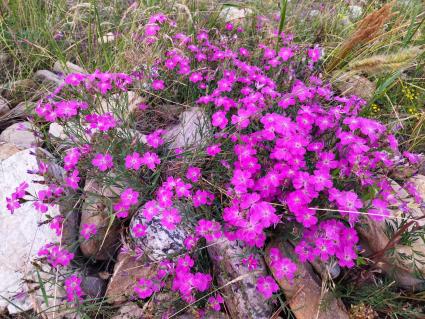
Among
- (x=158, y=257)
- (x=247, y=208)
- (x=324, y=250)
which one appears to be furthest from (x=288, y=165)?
(x=158, y=257)

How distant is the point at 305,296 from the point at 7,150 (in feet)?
8.63

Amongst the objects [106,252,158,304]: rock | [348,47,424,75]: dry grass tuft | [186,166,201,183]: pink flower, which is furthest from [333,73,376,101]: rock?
[106,252,158,304]: rock

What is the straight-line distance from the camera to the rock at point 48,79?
13.4ft

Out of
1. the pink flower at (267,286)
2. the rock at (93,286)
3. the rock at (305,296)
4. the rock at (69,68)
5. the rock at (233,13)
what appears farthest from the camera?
the rock at (233,13)

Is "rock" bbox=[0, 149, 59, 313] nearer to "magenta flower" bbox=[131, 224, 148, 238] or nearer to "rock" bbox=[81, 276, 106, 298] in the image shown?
"rock" bbox=[81, 276, 106, 298]

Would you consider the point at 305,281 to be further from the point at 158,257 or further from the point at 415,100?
the point at 415,100

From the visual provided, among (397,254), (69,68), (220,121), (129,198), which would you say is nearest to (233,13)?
(69,68)

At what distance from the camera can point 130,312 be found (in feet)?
8.54

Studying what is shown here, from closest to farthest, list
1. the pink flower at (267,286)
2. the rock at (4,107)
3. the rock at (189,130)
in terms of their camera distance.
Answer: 1. the pink flower at (267,286)
2. the rock at (189,130)
3. the rock at (4,107)

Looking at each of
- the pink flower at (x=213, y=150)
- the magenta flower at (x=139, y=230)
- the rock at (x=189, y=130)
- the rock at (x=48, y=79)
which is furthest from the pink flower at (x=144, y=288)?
the rock at (x=48, y=79)

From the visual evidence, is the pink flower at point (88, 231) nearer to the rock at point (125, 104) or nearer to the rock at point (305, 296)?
the rock at point (125, 104)

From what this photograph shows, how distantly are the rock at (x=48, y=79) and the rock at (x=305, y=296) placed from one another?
2899 millimetres

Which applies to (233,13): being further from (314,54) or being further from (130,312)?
(130,312)

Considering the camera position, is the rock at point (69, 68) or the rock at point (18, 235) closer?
the rock at point (18, 235)
